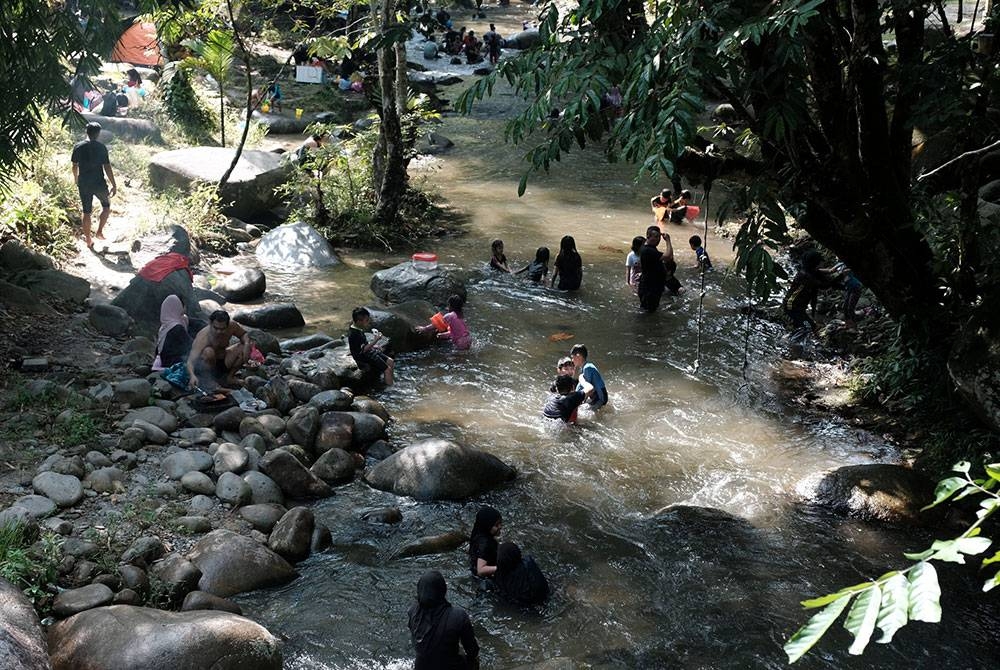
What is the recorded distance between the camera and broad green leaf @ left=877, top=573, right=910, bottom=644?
2016 mm

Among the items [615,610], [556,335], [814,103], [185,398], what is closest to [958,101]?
[814,103]

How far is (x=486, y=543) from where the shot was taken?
7.02m

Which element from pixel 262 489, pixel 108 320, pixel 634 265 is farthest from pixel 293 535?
→ pixel 634 265

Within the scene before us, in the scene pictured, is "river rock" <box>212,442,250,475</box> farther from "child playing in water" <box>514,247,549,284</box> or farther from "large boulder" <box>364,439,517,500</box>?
"child playing in water" <box>514,247,549,284</box>

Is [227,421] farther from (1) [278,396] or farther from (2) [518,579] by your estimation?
(2) [518,579]

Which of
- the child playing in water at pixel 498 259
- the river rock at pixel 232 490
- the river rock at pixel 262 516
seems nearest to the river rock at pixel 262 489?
the river rock at pixel 232 490

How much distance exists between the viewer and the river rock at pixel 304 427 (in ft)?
29.1

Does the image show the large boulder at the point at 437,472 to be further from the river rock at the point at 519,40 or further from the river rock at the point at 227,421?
the river rock at the point at 519,40

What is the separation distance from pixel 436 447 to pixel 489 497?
683mm

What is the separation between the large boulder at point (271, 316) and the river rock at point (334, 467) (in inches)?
155

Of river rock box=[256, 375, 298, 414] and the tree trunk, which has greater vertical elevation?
the tree trunk

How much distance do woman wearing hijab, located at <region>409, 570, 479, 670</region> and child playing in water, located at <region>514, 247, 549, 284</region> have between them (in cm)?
897

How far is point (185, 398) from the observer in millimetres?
8938

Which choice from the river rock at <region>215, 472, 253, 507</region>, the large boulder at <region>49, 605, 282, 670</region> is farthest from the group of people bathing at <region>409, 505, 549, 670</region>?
the river rock at <region>215, 472, 253, 507</region>
